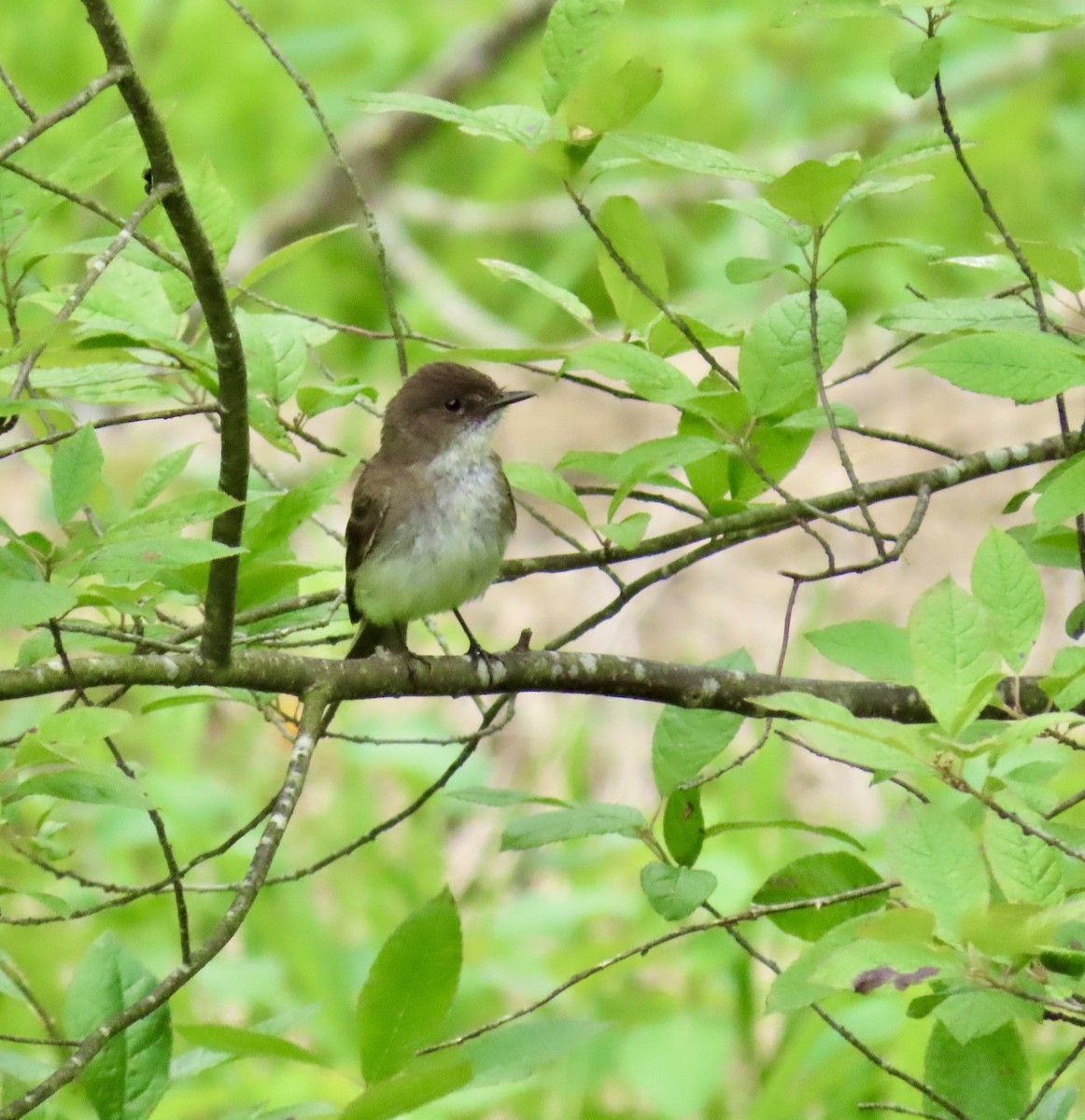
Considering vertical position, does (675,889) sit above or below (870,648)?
below

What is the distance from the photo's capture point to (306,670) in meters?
2.30

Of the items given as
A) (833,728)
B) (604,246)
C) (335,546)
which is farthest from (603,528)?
(335,546)

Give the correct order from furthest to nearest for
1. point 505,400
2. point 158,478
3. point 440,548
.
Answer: point 505,400 < point 440,548 < point 158,478

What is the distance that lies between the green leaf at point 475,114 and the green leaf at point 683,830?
37.3 inches

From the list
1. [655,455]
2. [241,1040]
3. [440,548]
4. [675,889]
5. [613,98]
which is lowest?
[241,1040]

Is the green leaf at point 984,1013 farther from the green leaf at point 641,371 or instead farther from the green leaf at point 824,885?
the green leaf at point 641,371

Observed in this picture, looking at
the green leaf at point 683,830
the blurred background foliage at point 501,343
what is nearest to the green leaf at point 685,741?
the green leaf at point 683,830

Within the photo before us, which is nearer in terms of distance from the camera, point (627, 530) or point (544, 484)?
point (627, 530)

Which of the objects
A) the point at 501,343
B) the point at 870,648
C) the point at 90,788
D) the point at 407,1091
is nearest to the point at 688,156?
the point at 870,648

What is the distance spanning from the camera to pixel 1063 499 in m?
1.94

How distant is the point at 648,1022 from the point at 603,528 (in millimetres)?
2673

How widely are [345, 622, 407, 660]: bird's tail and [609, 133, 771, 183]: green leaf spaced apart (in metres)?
2.36

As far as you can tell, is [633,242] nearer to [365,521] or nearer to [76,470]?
[76,470]

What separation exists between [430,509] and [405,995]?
220cm
